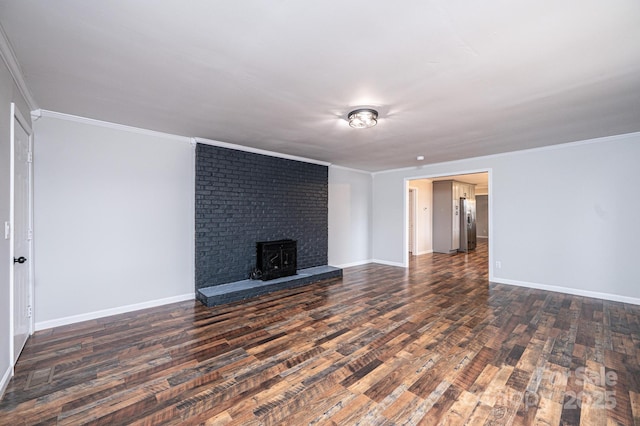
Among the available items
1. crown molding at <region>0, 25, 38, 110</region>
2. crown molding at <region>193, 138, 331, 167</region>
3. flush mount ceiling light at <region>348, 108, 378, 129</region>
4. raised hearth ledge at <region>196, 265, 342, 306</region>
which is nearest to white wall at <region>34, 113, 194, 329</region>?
crown molding at <region>193, 138, 331, 167</region>

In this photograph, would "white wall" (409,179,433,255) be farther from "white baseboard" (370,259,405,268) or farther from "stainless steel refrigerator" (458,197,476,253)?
"white baseboard" (370,259,405,268)

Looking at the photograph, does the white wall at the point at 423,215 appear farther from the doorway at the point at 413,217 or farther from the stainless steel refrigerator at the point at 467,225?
the stainless steel refrigerator at the point at 467,225

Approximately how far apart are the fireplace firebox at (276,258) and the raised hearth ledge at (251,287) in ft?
0.37

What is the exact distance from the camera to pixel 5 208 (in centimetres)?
209

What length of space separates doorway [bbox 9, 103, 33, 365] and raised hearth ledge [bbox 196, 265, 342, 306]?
1.78 m

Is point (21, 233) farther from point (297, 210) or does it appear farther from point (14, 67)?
point (297, 210)

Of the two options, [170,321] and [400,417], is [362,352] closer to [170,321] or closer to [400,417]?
[400,417]

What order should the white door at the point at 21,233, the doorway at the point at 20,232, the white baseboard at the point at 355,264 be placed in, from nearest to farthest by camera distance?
1. the doorway at the point at 20,232
2. the white door at the point at 21,233
3. the white baseboard at the point at 355,264

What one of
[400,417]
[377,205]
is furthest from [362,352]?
[377,205]

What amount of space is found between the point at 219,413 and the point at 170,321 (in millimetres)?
1938

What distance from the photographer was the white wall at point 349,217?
641 cm

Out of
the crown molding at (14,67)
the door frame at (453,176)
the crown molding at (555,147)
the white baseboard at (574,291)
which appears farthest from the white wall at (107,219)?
the white baseboard at (574,291)

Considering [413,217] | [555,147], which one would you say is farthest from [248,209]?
[413,217]

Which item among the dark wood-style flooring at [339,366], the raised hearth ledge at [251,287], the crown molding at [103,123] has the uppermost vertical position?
the crown molding at [103,123]
